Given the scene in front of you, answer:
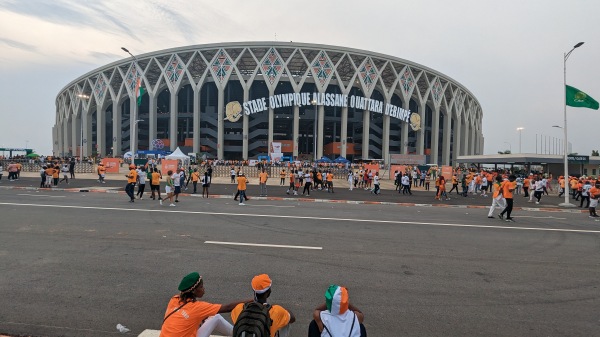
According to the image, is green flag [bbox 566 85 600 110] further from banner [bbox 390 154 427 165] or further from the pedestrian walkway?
banner [bbox 390 154 427 165]

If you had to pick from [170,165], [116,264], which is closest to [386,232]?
[116,264]

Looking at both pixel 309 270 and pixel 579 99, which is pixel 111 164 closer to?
pixel 309 270

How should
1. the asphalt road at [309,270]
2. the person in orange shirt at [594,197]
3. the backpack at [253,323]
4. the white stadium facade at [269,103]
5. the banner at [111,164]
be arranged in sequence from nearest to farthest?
the backpack at [253,323] < the asphalt road at [309,270] < the person in orange shirt at [594,197] < the banner at [111,164] < the white stadium facade at [269,103]

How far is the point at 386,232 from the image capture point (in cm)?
995

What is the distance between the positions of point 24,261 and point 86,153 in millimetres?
84539

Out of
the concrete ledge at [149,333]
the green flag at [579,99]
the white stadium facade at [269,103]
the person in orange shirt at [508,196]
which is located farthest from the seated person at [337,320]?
the white stadium facade at [269,103]

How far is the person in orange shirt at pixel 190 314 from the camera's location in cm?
296

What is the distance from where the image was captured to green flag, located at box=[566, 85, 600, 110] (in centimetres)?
1880

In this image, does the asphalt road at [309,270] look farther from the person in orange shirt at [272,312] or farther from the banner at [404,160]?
the banner at [404,160]

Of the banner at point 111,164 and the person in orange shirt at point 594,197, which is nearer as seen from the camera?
the person in orange shirt at point 594,197

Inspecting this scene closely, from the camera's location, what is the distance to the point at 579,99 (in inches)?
752

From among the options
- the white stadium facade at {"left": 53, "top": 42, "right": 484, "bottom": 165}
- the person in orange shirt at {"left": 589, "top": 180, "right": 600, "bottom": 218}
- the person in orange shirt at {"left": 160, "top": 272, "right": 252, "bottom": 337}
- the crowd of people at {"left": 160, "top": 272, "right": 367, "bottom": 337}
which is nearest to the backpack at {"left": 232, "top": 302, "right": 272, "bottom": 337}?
the crowd of people at {"left": 160, "top": 272, "right": 367, "bottom": 337}

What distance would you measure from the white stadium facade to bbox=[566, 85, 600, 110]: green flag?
44.5m

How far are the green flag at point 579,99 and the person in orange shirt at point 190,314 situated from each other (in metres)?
22.6
